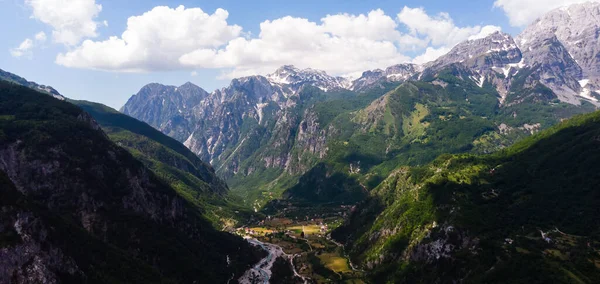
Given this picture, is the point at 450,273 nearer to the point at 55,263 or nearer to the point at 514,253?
the point at 514,253

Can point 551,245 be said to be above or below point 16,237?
above

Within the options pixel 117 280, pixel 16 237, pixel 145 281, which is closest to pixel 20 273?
pixel 16 237

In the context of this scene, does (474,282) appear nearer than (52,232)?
No

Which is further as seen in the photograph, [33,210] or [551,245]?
[551,245]

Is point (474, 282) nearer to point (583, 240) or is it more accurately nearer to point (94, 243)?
point (583, 240)

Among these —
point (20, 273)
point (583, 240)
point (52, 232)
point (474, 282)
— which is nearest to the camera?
point (20, 273)

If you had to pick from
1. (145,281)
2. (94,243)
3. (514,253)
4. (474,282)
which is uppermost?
(514,253)

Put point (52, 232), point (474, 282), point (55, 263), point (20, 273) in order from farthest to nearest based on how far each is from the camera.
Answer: point (474, 282) < point (52, 232) < point (55, 263) < point (20, 273)

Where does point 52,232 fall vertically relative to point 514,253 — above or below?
below

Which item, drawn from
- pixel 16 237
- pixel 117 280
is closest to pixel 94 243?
pixel 117 280
